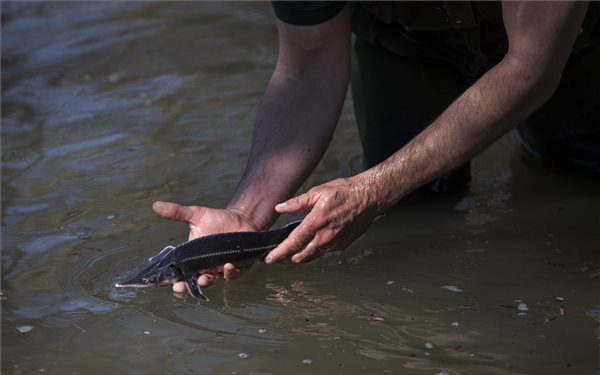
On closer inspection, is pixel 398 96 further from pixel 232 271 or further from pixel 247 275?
pixel 232 271

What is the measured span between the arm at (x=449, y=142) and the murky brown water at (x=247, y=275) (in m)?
0.33

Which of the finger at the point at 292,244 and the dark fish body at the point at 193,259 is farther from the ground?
the finger at the point at 292,244

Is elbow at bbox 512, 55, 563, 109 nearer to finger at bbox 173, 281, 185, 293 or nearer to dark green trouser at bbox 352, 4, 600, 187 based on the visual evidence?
dark green trouser at bbox 352, 4, 600, 187

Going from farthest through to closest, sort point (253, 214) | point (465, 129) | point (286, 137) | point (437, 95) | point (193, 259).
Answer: point (437, 95) → point (286, 137) → point (253, 214) → point (193, 259) → point (465, 129)

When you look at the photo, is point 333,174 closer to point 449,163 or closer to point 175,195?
point 175,195

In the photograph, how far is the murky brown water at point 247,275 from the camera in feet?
11.6

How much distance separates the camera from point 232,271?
3859 mm

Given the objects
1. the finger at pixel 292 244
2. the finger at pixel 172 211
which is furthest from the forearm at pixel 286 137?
the finger at pixel 292 244

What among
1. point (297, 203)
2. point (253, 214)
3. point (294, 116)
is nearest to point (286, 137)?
point (294, 116)

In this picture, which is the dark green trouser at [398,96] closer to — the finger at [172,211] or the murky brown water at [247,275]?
the murky brown water at [247,275]

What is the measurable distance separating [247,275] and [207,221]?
0.32 metres

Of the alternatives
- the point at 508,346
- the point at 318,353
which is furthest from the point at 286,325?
the point at 508,346

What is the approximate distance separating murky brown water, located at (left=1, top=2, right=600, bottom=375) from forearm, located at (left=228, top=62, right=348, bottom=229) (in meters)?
0.31

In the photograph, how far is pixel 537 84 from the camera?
355cm
